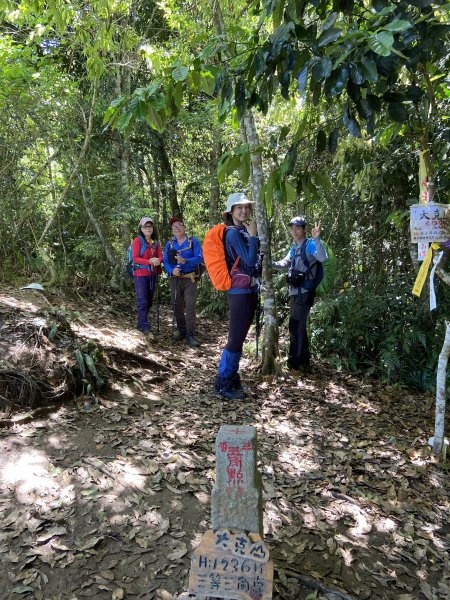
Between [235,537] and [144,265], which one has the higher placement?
[144,265]

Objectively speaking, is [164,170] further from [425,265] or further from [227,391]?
[425,265]

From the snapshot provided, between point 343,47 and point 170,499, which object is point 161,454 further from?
point 343,47

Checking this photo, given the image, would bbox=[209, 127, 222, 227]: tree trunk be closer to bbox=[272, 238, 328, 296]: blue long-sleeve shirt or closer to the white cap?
bbox=[272, 238, 328, 296]: blue long-sleeve shirt

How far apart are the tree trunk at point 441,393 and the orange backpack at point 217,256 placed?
2186mm

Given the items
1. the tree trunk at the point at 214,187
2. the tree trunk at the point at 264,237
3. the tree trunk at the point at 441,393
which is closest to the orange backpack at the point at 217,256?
the tree trunk at the point at 264,237

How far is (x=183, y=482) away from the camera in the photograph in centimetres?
349

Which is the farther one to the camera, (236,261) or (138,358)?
(138,358)

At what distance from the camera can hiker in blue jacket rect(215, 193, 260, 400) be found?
4.68 m

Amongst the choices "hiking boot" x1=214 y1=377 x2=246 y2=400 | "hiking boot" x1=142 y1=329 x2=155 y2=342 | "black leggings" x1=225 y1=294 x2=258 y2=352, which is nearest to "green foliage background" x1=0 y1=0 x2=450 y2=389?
"black leggings" x1=225 y1=294 x2=258 y2=352

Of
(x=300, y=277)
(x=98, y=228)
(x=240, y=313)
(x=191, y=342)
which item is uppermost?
(x=98, y=228)

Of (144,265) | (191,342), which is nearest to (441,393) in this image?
(191,342)

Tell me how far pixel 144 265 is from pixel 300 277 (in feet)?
9.26

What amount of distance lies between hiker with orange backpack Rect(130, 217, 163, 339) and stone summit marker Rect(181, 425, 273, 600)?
16.8 feet

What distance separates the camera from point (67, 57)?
32.3 feet
